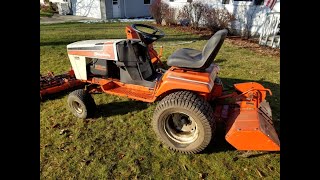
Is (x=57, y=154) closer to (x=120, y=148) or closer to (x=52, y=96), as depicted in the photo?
(x=120, y=148)

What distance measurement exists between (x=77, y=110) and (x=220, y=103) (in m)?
2.34

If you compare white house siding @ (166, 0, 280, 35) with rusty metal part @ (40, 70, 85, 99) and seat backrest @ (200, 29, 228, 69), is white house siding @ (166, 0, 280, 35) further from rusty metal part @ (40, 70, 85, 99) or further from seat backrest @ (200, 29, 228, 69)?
Result: rusty metal part @ (40, 70, 85, 99)

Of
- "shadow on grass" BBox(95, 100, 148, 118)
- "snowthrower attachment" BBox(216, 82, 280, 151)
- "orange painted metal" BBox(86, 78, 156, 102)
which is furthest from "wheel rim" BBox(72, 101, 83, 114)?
"snowthrower attachment" BBox(216, 82, 280, 151)

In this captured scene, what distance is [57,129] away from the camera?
3.79 m

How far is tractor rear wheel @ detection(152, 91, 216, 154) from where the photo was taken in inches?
114

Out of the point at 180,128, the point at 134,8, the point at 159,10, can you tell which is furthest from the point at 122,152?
the point at 134,8

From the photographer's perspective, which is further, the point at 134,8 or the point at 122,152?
the point at 134,8

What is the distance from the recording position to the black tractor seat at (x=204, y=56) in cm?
303

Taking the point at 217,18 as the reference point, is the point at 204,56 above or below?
below

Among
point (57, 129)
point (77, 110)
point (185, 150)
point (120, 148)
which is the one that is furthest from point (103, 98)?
point (185, 150)

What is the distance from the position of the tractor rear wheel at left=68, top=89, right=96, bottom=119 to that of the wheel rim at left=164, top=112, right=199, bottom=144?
139cm

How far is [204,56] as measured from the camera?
10.2 ft

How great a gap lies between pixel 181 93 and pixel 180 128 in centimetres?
56

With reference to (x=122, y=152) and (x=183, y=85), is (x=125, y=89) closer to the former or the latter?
(x=122, y=152)
